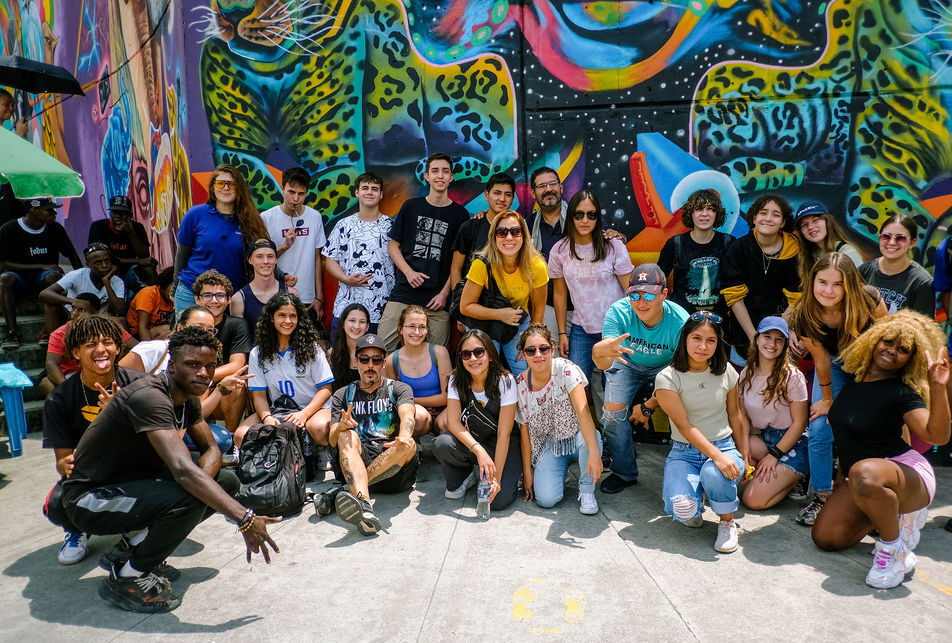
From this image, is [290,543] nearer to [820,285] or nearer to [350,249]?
[350,249]

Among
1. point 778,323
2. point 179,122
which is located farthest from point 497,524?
point 179,122

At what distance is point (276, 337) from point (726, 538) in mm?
3473

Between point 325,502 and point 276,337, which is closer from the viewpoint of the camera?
point 325,502

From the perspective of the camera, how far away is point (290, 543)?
4145mm

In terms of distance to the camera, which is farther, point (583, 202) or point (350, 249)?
point (350, 249)

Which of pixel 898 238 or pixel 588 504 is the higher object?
pixel 898 238

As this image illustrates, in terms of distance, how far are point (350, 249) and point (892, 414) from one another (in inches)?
173

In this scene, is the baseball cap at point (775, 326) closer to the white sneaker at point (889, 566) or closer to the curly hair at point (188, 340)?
the white sneaker at point (889, 566)

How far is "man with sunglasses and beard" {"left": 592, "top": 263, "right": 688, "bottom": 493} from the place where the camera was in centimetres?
473

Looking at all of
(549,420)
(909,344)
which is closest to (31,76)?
(549,420)

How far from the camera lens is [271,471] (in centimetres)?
454

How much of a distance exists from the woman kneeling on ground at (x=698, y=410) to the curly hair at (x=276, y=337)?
259 centimetres

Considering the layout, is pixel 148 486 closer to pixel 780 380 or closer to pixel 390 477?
pixel 390 477

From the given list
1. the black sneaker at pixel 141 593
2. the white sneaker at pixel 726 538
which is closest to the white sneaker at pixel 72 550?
the black sneaker at pixel 141 593
